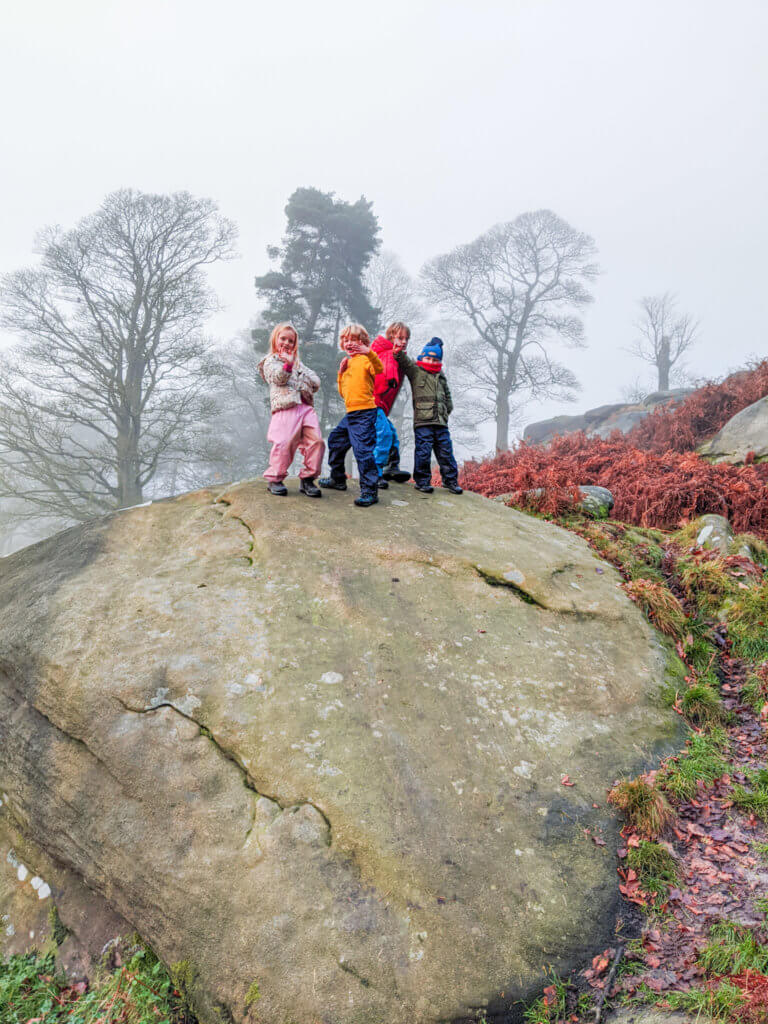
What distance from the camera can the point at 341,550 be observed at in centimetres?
472

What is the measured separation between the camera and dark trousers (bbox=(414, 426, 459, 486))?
6543 millimetres

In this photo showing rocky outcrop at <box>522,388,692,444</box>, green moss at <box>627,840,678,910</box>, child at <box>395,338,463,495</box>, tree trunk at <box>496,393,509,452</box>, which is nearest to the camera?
green moss at <box>627,840,678,910</box>

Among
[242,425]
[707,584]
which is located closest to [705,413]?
[707,584]

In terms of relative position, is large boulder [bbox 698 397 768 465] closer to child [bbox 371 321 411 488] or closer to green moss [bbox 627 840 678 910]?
child [bbox 371 321 411 488]

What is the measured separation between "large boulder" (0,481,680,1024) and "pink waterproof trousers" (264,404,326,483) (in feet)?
2.81

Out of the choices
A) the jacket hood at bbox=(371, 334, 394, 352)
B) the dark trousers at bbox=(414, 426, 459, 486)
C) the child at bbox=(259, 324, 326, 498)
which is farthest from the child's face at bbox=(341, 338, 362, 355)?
the dark trousers at bbox=(414, 426, 459, 486)

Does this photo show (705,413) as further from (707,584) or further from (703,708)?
(703,708)

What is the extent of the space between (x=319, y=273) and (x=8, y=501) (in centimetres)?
1710

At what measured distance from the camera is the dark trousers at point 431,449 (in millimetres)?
6543

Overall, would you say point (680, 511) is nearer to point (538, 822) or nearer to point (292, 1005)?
point (538, 822)

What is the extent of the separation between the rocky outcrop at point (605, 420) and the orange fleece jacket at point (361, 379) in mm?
16000

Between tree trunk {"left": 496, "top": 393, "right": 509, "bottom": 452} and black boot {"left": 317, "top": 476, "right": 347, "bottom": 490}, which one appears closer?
black boot {"left": 317, "top": 476, "right": 347, "bottom": 490}

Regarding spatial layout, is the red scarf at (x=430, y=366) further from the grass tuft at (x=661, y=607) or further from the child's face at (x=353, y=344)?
the grass tuft at (x=661, y=607)

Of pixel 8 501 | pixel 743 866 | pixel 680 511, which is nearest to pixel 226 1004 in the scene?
pixel 743 866
